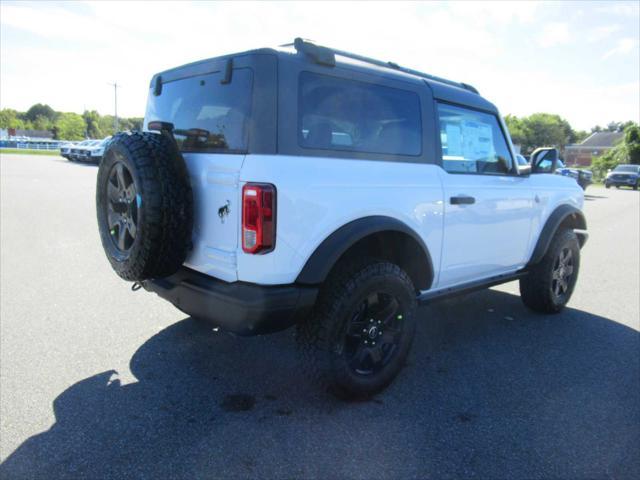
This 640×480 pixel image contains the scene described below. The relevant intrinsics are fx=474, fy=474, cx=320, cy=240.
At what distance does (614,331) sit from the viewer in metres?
4.28

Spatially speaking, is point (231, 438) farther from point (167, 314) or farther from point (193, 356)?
point (167, 314)

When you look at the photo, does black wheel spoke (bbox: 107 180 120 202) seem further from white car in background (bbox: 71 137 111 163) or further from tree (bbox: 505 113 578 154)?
tree (bbox: 505 113 578 154)

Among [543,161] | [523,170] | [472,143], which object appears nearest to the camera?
[472,143]

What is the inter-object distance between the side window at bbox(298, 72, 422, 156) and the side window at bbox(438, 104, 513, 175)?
359mm

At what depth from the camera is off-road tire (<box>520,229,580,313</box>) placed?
176 inches

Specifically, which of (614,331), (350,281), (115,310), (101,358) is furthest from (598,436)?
(115,310)

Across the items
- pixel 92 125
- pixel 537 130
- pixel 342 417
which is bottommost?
pixel 342 417

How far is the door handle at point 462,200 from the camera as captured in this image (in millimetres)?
3336

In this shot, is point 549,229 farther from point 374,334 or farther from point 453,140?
point 374,334

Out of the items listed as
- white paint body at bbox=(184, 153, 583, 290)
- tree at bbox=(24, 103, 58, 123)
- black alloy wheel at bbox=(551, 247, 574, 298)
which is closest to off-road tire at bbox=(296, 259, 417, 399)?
white paint body at bbox=(184, 153, 583, 290)

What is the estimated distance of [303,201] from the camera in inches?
96.9

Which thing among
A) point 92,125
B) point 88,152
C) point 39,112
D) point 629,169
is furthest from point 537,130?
point 39,112

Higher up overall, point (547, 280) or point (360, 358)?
point (547, 280)

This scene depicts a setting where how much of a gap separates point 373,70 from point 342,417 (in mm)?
2113
